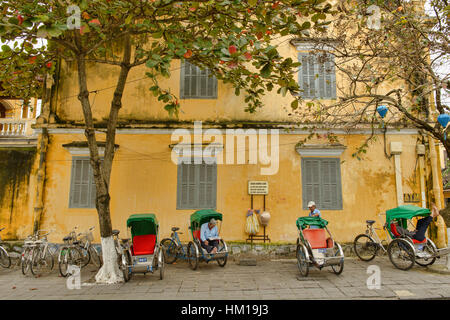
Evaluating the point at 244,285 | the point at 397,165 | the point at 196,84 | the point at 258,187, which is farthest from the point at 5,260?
the point at 397,165

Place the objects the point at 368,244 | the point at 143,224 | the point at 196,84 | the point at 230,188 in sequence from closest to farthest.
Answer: the point at 143,224, the point at 368,244, the point at 230,188, the point at 196,84

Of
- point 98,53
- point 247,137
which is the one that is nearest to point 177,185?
point 247,137

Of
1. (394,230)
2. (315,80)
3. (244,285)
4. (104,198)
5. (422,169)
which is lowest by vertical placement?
(244,285)

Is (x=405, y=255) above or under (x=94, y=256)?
above

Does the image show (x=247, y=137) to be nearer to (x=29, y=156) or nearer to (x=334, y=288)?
(x=334, y=288)

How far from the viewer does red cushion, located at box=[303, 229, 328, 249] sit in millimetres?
7098

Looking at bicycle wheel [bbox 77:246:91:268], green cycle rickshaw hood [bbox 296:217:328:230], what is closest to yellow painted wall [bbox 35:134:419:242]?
bicycle wheel [bbox 77:246:91:268]

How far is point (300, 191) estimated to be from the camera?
945 cm

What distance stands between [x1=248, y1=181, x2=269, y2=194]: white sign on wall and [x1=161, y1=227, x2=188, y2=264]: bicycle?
2.54m

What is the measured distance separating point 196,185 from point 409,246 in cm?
585

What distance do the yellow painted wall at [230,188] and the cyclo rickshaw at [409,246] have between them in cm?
165

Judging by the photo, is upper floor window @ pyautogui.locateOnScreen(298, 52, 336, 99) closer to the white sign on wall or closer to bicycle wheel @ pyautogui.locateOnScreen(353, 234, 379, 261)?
the white sign on wall

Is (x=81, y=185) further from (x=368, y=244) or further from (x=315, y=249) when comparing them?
(x=368, y=244)

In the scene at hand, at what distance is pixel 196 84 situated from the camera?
9922 millimetres
